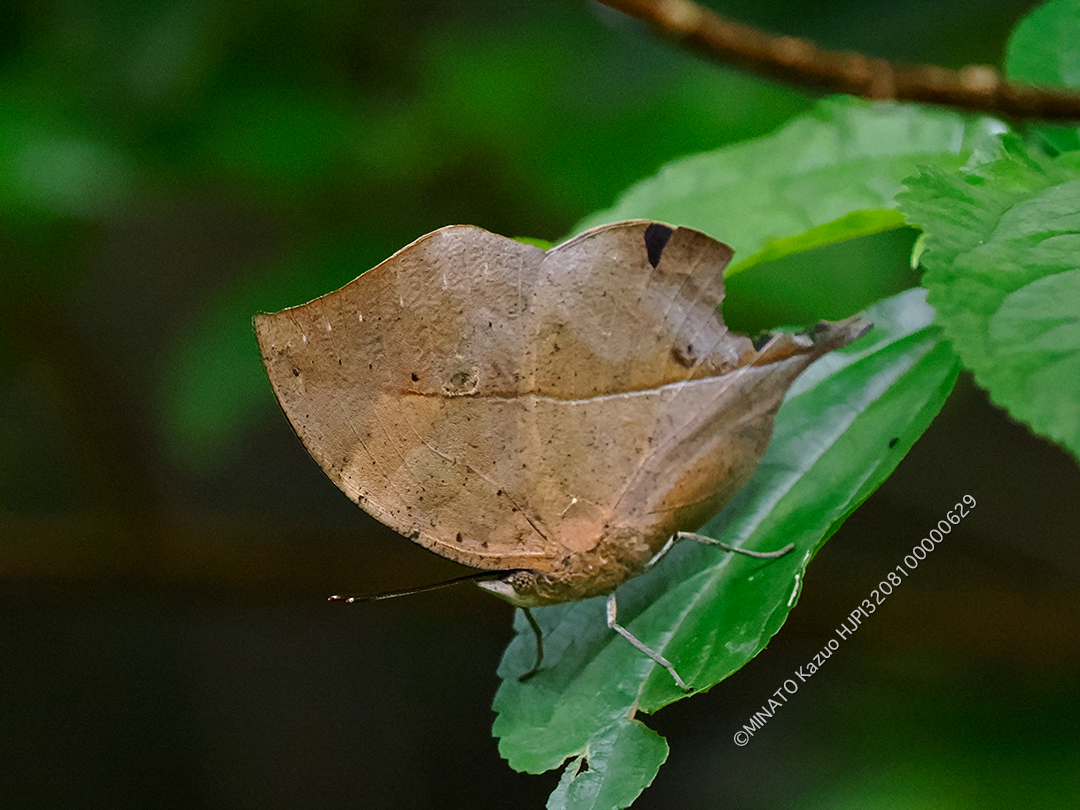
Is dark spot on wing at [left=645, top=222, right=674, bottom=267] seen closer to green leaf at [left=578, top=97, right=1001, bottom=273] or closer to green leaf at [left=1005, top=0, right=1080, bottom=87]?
green leaf at [left=578, top=97, right=1001, bottom=273]

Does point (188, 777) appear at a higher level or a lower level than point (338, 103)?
lower

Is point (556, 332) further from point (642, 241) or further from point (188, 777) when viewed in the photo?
point (188, 777)

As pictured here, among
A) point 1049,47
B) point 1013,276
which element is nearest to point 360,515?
point 1049,47

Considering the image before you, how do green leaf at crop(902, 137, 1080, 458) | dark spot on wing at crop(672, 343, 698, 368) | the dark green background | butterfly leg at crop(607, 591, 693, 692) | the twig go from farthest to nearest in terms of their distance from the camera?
the dark green background, dark spot on wing at crop(672, 343, 698, 368), butterfly leg at crop(607, 591, 693, 692), the twig, green leaf at crop(902, 137, 1080, 458)

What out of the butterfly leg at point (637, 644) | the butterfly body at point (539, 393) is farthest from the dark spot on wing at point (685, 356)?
the butterfly leg at point (637, 644)

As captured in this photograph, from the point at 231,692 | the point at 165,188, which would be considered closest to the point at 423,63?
the point at 165,188

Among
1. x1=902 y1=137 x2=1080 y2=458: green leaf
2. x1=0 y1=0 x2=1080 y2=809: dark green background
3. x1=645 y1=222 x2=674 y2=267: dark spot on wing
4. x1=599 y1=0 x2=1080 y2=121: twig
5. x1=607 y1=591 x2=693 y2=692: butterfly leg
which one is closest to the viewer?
x1=902 y1=137 x2=1080 y2=458: green leaf

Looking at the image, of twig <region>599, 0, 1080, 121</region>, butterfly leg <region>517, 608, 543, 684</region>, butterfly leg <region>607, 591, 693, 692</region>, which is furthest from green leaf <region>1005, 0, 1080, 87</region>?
butterfly leg <region>517, 608, 543, 684</region>

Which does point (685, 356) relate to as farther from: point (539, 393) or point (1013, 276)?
point (1013, 276)
